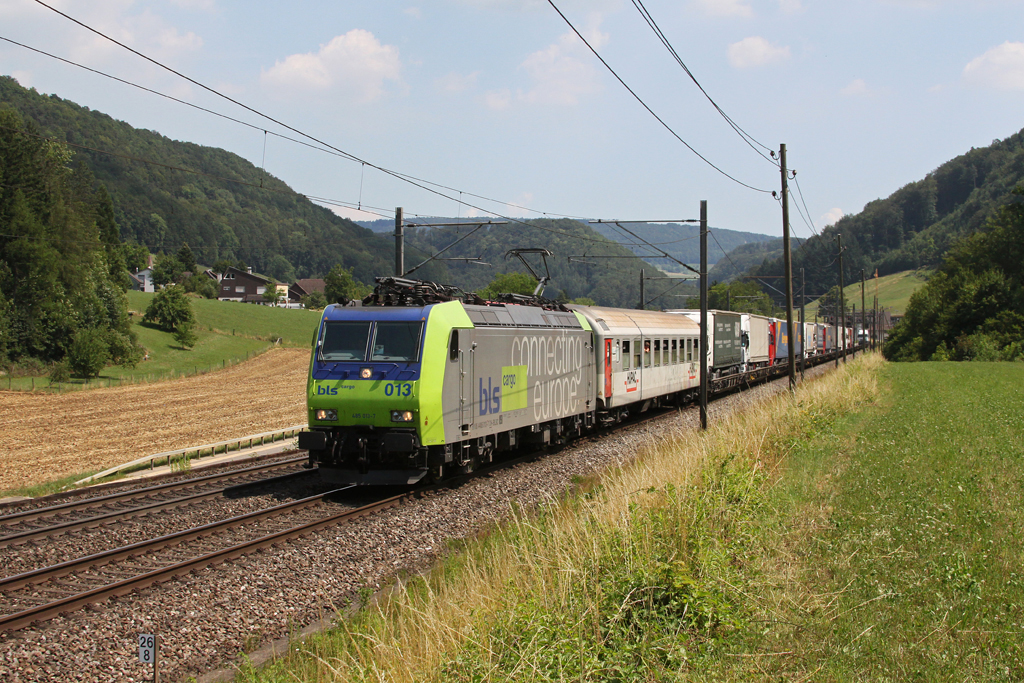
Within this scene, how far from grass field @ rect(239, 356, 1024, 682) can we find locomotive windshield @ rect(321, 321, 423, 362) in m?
3.79

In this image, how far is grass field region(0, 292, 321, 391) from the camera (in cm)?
4639

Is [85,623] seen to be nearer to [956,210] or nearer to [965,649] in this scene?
[965,649]

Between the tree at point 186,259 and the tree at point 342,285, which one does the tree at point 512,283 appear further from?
the tree at point 186,259

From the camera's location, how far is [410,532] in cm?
1124

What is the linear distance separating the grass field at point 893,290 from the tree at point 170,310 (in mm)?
119226

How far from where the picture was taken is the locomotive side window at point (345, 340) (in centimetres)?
1330

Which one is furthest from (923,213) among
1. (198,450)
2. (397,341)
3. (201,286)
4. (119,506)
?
(119,506)

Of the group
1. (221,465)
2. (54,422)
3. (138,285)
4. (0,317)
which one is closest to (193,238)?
(138,285)

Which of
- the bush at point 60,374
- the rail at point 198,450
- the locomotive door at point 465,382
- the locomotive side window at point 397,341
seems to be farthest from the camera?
the bush at point 60,374

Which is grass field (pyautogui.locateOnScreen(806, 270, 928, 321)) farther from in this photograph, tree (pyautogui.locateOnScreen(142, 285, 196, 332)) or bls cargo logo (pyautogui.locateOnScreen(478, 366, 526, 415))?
bls cargo logo (pyautogui.locateOnScreen(478, 366, 526, 415))

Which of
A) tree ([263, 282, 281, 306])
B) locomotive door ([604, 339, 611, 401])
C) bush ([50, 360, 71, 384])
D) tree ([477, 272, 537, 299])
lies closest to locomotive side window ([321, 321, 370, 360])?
locomotive door ([604, 339, 611, 401])

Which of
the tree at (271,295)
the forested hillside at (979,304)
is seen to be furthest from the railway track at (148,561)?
the tree at (271,295)

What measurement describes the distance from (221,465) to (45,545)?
679 cm

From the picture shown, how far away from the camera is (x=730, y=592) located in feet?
21.7
